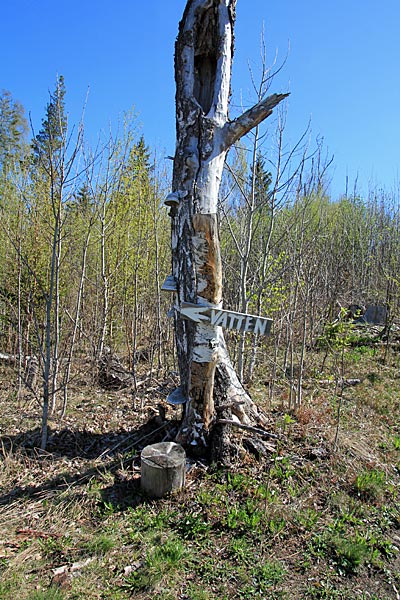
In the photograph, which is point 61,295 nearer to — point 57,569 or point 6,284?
point 6,284

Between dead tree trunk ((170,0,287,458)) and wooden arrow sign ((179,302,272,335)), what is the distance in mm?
104

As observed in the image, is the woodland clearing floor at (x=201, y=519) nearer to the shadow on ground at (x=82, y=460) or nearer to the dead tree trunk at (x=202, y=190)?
the shadow on ground at (x=82, y=460)

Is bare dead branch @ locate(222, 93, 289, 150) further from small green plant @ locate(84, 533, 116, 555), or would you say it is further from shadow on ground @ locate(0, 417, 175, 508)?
small green plant @ locate(84, 533, 116, 555)

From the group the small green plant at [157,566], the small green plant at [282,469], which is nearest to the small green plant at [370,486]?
the small green plant at [282,469]

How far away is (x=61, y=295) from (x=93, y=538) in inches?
207

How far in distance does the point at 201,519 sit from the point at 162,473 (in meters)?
0.42

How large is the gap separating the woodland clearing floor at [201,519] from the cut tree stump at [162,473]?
8 centimetres

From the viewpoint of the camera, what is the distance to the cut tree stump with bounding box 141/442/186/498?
2.87 m

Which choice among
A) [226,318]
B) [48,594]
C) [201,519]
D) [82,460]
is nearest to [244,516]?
[201,519]

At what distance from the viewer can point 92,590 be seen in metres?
2.10

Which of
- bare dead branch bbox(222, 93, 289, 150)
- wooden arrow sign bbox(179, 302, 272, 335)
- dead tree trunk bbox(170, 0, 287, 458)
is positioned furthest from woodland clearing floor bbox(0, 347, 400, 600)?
bare dead branch bbox(222, 93, 289, 150)

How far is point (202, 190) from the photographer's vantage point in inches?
124

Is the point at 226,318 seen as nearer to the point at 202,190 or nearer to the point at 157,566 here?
the point at 202,190

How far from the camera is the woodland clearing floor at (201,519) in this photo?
220 cm
